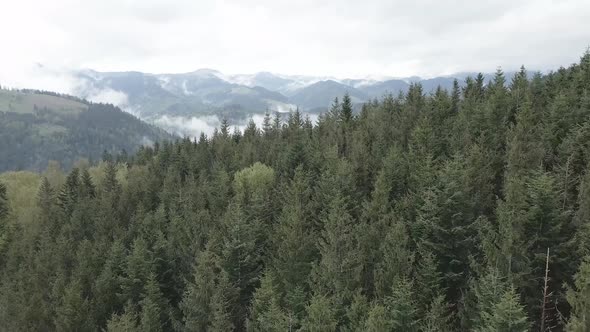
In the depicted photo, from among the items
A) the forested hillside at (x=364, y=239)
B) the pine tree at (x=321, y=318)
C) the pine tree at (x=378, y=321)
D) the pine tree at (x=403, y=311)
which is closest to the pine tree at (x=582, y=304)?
the forested hillside at (x=364, y=239)

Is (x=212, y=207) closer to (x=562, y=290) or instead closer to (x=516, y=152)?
(x=516, y=152)

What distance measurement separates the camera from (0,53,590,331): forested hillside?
27.8 metres

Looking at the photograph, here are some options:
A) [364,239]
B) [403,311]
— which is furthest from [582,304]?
[364,239]

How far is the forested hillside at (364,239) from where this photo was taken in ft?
91.3

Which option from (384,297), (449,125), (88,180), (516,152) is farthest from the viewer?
(88,180)

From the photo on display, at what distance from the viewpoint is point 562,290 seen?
1113 inches

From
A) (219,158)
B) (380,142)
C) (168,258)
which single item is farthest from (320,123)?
(168,258)

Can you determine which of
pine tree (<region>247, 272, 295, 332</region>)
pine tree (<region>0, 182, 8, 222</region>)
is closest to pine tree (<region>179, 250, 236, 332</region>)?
pine tree (<region>247, 272, 295, 332</region>)

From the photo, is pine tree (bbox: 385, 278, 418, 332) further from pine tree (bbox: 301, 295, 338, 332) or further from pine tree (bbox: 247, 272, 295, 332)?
pine tree (bbox: 247, 272, 295, 332)

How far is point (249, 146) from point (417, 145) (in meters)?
45.5

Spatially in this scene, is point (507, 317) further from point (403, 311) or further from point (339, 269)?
point (339, 269)

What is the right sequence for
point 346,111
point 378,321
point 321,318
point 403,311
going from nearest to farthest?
point 378,321
point 403,311
point 321,318
point 346,111

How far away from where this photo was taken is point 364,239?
35.9 m

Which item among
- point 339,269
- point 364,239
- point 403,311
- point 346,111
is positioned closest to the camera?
point 403,311
